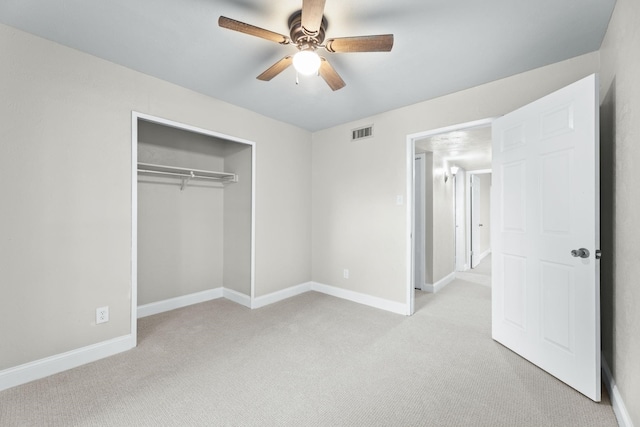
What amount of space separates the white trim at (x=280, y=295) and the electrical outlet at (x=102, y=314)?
1.54 meters

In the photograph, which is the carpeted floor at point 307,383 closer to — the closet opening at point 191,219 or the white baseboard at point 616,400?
the white baseboard at point 616,400

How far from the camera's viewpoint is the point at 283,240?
13.0ft

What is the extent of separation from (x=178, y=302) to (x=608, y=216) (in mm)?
4405

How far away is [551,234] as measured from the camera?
209 cm

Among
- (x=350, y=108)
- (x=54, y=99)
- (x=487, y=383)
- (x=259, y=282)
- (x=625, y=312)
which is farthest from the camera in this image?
(x=259, y=282)

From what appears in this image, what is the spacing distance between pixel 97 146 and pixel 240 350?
218cm

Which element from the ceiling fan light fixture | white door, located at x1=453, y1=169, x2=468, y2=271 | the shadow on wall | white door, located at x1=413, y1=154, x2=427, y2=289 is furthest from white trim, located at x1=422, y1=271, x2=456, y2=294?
the ceiling fan light fixture

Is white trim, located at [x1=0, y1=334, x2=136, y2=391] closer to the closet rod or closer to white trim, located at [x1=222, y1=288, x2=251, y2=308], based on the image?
white trim, located at [x1=222, y1=288, x2=251, y2=308]

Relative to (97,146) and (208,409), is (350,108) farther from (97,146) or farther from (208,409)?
(208,409)

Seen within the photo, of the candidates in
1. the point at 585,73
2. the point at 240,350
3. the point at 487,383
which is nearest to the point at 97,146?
the point at 240,350

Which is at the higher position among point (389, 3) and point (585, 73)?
point (389, 3)

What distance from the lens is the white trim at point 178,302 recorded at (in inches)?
129

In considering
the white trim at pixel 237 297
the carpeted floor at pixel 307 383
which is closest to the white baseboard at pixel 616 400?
the carpeted floor at pixel 307 383

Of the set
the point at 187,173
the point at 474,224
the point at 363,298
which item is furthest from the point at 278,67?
the point at 474,224
